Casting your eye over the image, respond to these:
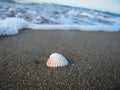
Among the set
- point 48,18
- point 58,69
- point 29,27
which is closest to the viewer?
point 58,69

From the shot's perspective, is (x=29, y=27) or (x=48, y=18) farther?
(x=48, y=18)

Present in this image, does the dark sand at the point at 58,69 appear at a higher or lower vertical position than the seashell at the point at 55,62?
lower

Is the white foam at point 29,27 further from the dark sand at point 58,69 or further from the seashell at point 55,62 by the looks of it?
the seashell at point 55,62

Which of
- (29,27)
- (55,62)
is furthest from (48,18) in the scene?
(55,62)

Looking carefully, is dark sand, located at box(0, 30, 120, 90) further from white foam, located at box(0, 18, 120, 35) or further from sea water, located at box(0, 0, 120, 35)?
sea water, located at box(0, 0, 120, 35)

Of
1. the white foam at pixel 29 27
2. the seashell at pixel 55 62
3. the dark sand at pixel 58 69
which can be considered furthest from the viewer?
the white foam at pixel 29 27

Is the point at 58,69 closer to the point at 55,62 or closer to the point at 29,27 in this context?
the point at 55,62

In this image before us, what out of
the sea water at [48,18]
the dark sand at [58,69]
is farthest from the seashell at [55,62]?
the sea water at [48,18]
